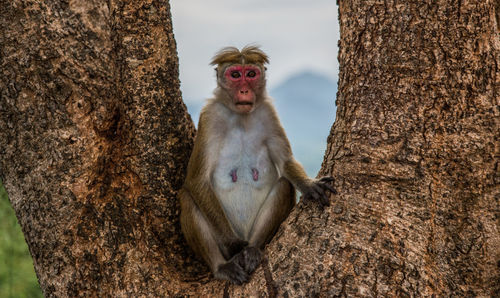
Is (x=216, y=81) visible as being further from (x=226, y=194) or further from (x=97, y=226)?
(x=97, y=226)

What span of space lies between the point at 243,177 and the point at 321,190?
1.08 metres

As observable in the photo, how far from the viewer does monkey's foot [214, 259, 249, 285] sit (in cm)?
306

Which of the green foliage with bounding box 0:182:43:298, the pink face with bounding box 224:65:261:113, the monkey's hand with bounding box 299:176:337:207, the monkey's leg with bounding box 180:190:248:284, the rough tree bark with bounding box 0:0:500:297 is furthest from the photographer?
the green foliage with bounding box 0:182:43:298

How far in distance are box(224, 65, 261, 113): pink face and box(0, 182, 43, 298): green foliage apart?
408 centimetres

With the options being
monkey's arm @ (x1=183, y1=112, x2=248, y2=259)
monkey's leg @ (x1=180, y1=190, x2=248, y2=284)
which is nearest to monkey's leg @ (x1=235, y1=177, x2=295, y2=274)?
monkey's arm @ (x1=183, y1=112, x2=248, y2=259)

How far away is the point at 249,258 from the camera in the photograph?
3.20 meters

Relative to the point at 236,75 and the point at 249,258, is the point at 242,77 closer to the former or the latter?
the point at 236,75

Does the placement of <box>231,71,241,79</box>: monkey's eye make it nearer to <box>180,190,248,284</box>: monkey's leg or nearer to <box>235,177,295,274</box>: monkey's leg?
<box>235,177,295,274</box>: monkey's leg

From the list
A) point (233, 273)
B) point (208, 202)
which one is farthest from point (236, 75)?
point (233, 273)

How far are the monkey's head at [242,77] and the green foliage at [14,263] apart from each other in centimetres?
401

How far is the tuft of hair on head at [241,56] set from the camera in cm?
388

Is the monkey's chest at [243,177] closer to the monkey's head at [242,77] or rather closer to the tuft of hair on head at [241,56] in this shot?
the monkey's head at [242,77]

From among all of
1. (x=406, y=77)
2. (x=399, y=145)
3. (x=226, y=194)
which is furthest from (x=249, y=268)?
(x=406, y=77)

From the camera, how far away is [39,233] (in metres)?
Result: 2.91
